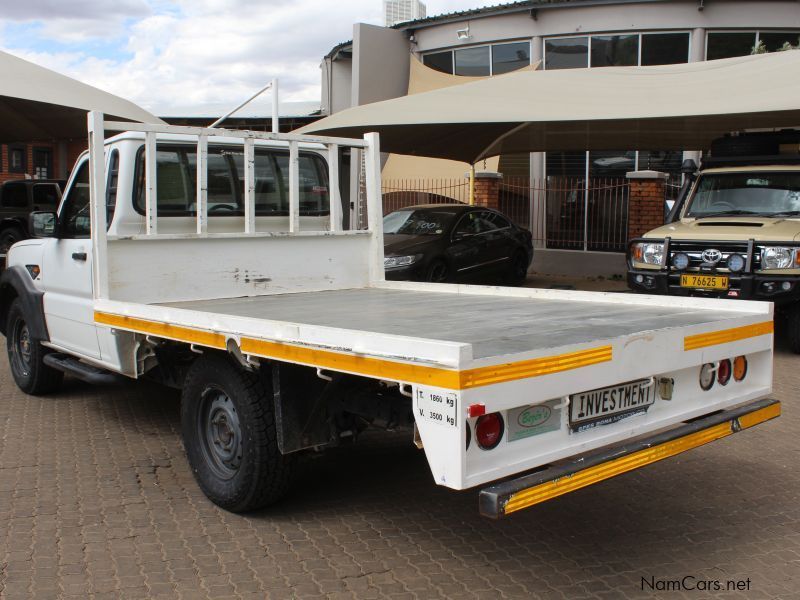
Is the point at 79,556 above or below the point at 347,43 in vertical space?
below

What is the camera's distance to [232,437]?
434 cm

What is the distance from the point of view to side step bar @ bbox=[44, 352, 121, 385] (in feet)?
18.6

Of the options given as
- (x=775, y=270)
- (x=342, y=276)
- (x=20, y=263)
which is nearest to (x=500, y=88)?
(x=775, y=270)

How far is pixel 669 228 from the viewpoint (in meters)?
9.68

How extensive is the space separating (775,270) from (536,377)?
6.50 m

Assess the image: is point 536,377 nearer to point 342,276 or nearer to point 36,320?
point 342,276

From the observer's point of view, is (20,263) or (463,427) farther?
(20,263)

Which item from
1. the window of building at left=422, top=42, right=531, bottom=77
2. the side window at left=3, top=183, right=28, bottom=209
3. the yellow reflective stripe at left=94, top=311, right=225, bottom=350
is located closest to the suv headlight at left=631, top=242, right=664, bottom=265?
the yellow reflective stripe at left=94, top=311, right=225, bottom=350

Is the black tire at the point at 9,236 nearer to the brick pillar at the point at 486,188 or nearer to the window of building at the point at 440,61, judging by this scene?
the brick pillar at the point at 486,188

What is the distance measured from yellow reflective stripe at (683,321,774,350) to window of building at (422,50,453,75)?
18.9 meters

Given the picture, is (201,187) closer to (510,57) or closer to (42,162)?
Result: (510,57)

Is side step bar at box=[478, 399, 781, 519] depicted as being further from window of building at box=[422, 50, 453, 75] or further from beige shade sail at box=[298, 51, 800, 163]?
window of building at box=[422, 50, 453, 75]

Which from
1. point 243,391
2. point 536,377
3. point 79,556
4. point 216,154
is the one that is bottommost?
point 79,556

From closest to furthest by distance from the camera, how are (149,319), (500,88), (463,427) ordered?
(463,427) < (149,319) < (500,88)
